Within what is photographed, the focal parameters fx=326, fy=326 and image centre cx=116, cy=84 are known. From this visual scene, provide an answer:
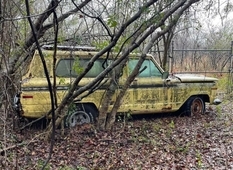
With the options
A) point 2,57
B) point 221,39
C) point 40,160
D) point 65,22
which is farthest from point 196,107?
point 221,39

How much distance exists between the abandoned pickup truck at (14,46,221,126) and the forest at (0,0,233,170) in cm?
15

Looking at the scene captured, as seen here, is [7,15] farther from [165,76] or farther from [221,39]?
[221,39]

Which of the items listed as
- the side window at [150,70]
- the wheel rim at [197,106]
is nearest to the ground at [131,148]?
the wheel rim at [197,106]

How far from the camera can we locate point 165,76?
26.5ft

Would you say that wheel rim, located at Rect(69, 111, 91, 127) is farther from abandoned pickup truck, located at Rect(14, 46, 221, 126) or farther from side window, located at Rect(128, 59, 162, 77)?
side window, located at Rect(128, 59, 162, 77)

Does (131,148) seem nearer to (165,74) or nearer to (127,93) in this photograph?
(127,93)

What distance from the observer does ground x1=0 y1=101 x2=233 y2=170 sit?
4.97 meters

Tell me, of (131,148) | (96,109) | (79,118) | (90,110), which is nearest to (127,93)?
(96,109)

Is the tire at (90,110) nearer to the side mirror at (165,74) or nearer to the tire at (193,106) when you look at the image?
Result: the side mirror at (165,74)

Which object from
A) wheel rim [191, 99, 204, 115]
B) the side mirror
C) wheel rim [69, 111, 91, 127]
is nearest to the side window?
the side mirror

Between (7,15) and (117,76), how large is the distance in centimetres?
328

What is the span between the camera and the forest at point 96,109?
14.9 ft

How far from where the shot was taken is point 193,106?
8852 mm

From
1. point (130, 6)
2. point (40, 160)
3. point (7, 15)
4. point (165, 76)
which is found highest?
point (130, 6)
